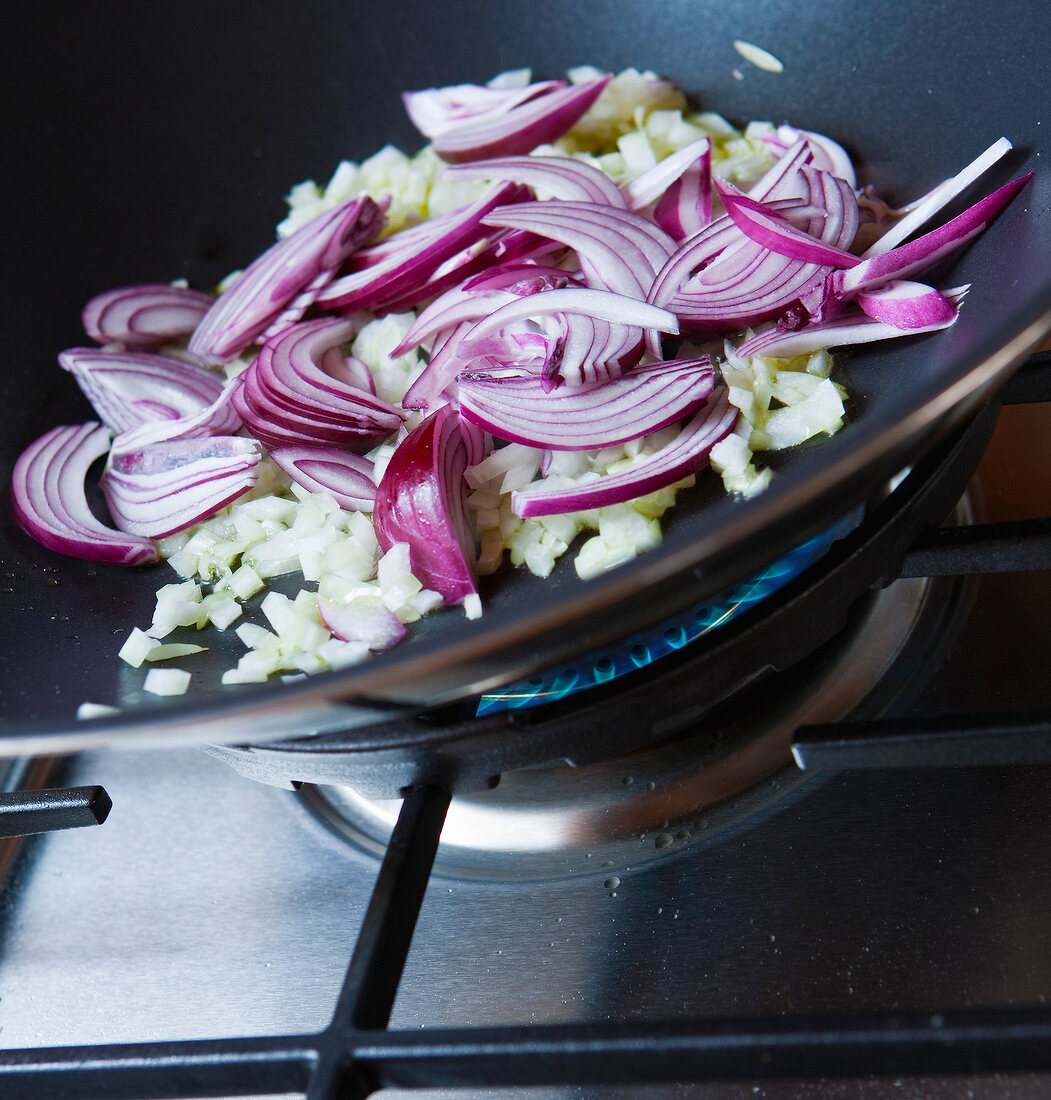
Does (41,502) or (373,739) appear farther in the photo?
(41,502)

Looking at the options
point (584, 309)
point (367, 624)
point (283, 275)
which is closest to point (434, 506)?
point (367, 624)

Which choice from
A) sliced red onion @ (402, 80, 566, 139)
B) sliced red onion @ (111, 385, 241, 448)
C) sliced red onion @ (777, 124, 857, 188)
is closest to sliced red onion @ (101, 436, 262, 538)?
sliced red onion @ (111, 385, 241, 448)

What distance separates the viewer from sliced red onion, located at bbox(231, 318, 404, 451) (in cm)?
92

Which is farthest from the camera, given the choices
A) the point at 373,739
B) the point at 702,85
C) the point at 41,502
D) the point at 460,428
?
the point at 702,85

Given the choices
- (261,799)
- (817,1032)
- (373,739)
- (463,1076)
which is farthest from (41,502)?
(817,1032)

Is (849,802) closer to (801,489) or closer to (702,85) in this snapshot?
(801,489)

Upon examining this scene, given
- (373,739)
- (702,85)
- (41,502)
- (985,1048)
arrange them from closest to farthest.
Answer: (985,1048), (373,739), (41,502), (702,85)

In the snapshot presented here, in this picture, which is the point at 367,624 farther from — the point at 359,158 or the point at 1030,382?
the point at 359,158

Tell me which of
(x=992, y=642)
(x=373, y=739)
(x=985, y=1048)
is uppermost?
(x=373, y=739)

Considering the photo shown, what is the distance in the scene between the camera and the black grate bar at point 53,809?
2.50 feet

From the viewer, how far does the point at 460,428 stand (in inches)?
33.1

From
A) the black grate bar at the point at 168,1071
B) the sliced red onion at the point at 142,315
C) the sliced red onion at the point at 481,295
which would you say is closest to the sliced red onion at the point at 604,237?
the sliced red onion at the point at 481,295

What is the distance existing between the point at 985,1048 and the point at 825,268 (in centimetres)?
57

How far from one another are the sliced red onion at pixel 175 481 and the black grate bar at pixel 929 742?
53 cm
